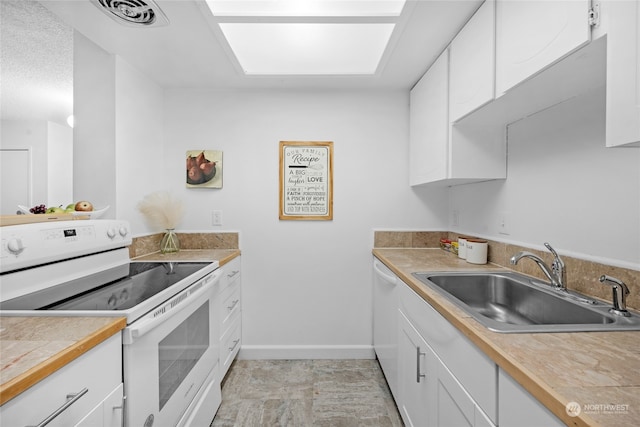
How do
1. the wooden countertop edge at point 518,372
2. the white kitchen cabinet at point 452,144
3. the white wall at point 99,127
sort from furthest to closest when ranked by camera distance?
the white wall at point 99,127
the white kitchen cabinet at point 452,144
the wooden countertop edge at point 518,372

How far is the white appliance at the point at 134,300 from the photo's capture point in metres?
0.98

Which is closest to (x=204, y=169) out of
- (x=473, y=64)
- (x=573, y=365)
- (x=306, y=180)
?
(x=306, y=180)

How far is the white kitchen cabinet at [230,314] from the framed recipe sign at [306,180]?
604mm

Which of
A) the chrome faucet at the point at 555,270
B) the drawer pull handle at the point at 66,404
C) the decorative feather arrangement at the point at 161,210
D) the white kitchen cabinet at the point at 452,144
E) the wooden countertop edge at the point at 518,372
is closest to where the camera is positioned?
the wooden countertop edge at the point at 518,372

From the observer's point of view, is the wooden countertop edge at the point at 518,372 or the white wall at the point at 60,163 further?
the white wall at the point at 60,163

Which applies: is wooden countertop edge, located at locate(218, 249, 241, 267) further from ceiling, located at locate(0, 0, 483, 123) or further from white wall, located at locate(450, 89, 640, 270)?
white wall, located at locate(450, 89, 640, 270)

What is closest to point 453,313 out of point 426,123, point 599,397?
point 599,397

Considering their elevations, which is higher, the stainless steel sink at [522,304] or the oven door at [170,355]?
the stainless steel sink at [522,304]

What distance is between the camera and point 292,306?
240 centimetres

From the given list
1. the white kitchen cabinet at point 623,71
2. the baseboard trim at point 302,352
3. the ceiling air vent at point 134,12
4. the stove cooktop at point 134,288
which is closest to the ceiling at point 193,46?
the ceiling air vent at point 134,12

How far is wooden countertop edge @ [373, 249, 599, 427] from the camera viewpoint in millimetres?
503

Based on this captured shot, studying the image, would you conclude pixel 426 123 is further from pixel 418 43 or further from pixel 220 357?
pixel 220 357

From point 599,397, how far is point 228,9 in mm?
1916

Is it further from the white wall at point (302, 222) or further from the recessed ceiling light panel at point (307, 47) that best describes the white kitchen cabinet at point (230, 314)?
the recessed ceiling light panel at point (307, 47)
